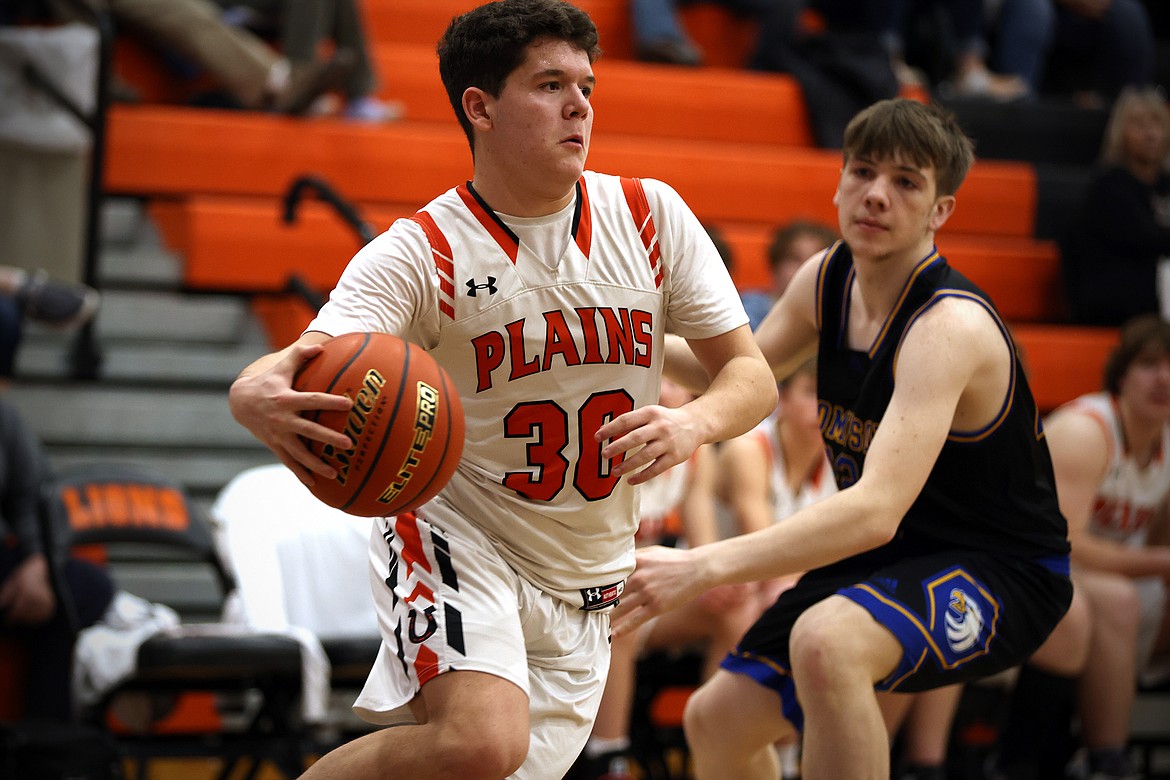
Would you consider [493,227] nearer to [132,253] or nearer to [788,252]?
[788,252]

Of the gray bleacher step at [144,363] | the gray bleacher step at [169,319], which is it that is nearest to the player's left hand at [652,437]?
the gray bleacher step at [144,363]

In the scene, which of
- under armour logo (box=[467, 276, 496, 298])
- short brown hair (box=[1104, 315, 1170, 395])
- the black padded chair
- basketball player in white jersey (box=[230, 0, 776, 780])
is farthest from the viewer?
short brown hair (box=[1104, 315, 1170, 395])

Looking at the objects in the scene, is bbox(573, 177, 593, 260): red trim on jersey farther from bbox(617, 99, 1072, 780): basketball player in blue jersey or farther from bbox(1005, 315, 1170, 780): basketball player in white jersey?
bbox(1005, 315, 1170, 780): basketball player in white jersey

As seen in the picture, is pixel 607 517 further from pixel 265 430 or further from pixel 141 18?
pixel 141 18

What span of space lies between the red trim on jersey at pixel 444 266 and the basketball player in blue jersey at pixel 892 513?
730 millimetres

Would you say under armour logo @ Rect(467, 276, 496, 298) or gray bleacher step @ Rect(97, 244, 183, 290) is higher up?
under armour logo @ Rect(467, 276, 496, 298)

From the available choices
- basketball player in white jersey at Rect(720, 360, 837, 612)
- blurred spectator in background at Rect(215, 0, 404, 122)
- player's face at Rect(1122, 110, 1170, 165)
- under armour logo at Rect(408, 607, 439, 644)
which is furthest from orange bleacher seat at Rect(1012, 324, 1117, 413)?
under armour logo at Rect(408, 607, 439, 644)

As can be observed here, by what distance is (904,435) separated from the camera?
135 inches

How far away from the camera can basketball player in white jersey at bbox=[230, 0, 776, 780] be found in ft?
9.78

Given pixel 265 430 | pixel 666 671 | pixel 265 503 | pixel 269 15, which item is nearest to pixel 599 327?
pixel 265 430

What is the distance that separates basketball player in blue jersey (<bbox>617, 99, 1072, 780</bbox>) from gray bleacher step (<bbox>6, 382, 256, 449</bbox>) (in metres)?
3.44

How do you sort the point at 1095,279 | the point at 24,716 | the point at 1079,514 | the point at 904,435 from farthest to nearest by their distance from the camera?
the point at 1095,279
the point at 1079,514
the point at 24,716
the point at 904,435

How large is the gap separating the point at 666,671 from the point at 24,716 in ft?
7.42

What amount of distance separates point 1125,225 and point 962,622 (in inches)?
202
